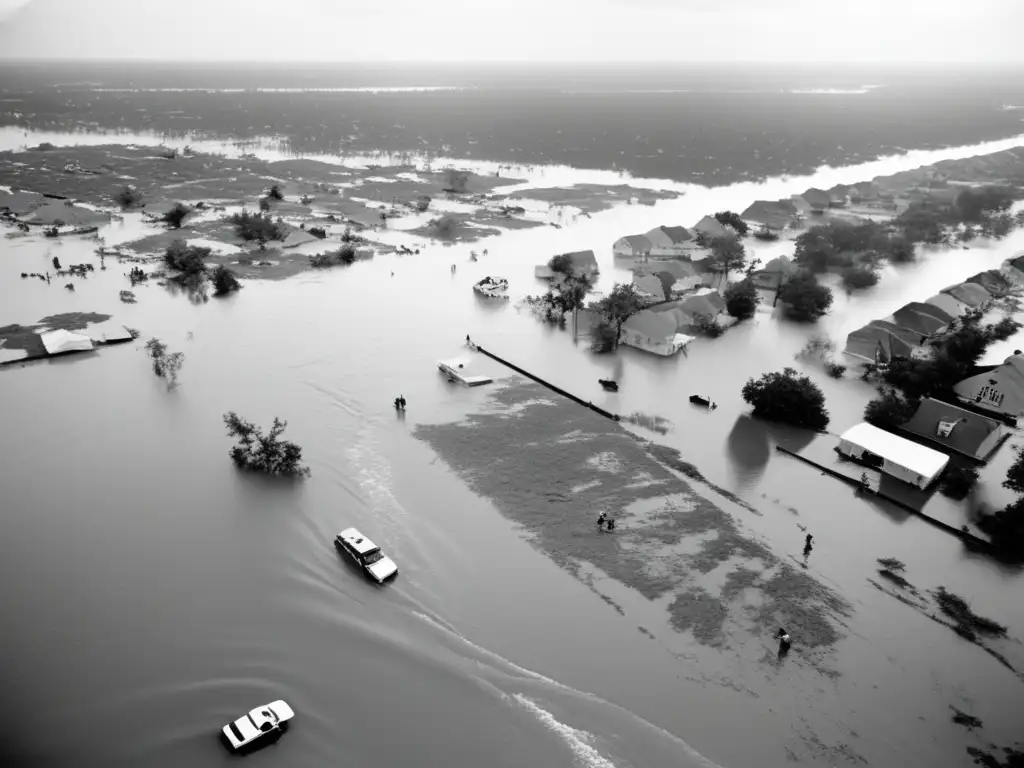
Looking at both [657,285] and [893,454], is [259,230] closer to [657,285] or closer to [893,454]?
[657,285]

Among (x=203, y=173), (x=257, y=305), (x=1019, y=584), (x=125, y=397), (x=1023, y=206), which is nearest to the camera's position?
(x=1019, y=584)

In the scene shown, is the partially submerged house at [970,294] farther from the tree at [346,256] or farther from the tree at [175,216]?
the tree at [175,216]

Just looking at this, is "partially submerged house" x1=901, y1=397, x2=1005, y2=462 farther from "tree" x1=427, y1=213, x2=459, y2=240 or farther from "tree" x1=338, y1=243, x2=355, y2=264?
"tree" x1=427, y1=213, x2=459, y2=240

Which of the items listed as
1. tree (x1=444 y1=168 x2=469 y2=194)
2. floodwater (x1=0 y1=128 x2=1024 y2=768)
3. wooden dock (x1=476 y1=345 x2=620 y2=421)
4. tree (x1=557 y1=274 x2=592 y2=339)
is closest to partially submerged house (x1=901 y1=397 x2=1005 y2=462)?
floodwater (x1=0 y1=128 x2=1024 y2=768)

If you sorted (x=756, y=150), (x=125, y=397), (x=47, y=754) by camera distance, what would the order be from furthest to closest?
(x=756, y=150) → (x=125, y=397) → (x=47, y=754)

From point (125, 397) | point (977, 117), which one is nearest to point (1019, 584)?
point (125, 397)

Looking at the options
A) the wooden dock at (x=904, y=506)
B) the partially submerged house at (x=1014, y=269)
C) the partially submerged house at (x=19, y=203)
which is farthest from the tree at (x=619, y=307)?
the partially submerged house at (x=19, y=203)

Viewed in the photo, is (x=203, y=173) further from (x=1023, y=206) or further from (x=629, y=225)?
(x=1023, y=206)
